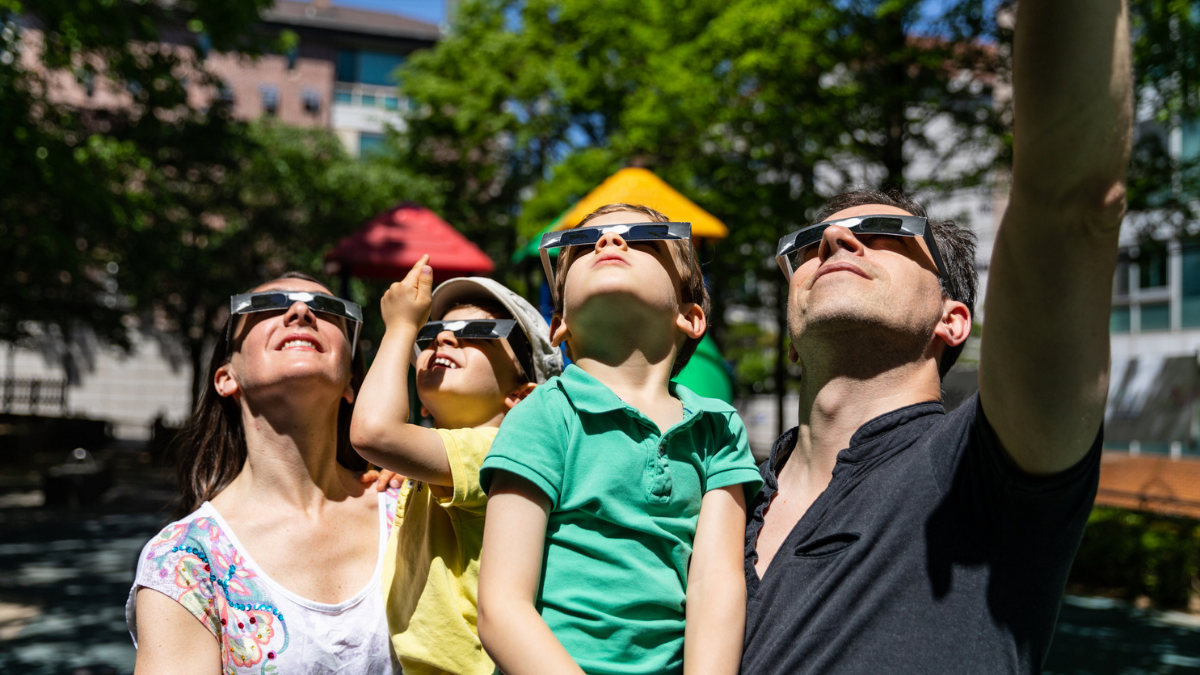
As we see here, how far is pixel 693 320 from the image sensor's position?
6.47 ft

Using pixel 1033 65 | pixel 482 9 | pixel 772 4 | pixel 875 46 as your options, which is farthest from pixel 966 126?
pixel 482 9

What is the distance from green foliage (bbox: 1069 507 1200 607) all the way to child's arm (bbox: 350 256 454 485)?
9994 mm

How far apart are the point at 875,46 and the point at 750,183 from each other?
2.72 m

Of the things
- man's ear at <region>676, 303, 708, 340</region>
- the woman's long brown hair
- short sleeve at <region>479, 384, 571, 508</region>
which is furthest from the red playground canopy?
short sleeve at <region>479, 384, 571, 508</region>

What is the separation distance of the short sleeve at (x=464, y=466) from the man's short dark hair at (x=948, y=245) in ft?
3.52

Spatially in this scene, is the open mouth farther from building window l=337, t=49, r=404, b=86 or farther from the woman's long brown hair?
building window l=337, t=49, r=404, b=86

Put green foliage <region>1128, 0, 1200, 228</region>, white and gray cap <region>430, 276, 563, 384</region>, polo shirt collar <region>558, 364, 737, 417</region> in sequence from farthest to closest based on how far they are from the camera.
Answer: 1. green foliage <region>1128, 0, 1200, 228</region>
2. white and gray cap <region>430, 276, 563, 384</region>
3. polo shirt collar <region>558, 364, 737, 417</region>

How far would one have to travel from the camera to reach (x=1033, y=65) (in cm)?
114

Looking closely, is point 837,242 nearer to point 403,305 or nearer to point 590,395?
point 590,395

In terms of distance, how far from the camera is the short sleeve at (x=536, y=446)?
158 cm

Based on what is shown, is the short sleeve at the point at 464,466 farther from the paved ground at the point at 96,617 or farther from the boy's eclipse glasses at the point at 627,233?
the paved ground at the point at 96,617

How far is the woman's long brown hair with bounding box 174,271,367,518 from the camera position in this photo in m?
2.50

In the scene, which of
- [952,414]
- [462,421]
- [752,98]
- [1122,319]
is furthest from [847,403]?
[1122,319]

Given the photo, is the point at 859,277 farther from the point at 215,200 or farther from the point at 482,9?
the point at 215,200
